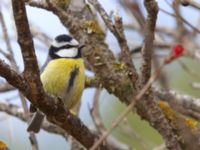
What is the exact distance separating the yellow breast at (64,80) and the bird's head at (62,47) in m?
0.18

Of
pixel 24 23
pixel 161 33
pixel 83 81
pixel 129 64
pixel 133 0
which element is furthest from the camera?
pixel 161 33

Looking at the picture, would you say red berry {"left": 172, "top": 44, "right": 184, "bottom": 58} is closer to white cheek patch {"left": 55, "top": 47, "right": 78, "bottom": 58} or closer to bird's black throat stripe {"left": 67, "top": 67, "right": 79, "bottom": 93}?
bird's black throat stripe {"left": 67, "top": 67, "right": 79, "bottom": 93}

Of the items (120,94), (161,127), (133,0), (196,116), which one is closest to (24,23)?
(133,0)

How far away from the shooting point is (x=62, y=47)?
11.2 feet

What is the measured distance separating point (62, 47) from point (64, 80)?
35cm

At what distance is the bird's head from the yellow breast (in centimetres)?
18

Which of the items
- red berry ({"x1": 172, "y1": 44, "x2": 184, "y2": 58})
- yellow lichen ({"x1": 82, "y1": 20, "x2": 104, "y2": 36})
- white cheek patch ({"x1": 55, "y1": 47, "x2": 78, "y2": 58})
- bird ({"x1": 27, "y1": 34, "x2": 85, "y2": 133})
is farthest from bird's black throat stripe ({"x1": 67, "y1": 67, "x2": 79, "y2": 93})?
red berry ({"x1": 172, "y1": 44, "x2": 184, "y2": 58})

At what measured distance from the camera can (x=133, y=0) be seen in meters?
1.18

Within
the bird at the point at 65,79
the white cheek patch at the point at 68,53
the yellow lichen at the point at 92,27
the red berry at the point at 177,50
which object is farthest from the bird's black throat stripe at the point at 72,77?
the red berry at the point at 177,50

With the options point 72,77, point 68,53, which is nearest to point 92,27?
point 72,77

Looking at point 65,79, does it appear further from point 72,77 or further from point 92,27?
point 92,27

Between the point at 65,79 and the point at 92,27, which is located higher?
the point at 92,27

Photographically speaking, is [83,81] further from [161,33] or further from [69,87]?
[161,33]

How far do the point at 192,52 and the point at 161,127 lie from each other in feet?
3.41
